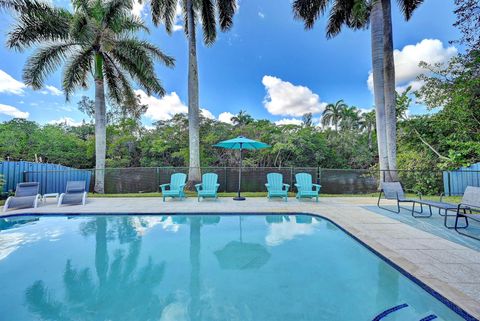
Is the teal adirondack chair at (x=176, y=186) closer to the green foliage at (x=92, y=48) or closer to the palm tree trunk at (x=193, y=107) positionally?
the palm tree trunk at (x=193, y=107)

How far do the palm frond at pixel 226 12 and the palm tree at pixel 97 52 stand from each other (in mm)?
3140

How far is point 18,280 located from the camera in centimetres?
290

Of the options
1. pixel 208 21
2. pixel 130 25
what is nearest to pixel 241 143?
pixel 208 21

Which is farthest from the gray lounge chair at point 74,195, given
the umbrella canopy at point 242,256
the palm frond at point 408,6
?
the palm frond at point 408,6

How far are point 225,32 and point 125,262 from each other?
11.4 metres

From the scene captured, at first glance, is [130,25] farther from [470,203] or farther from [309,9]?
[470,203]

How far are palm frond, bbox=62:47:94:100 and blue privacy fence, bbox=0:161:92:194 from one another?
3.58 metres

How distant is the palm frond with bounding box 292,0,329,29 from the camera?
391 inches

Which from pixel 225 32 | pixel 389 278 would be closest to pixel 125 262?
pixel 389 278

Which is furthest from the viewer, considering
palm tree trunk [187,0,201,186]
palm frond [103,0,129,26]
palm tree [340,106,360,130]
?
palm tree [340,106,360,130]

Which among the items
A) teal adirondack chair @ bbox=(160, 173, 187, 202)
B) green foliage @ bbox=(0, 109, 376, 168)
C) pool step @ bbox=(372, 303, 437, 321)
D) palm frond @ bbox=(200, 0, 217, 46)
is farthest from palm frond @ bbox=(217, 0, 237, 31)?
pool step @ bbox=(372, 303, 437, 321)

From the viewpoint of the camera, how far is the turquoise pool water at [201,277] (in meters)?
2.28

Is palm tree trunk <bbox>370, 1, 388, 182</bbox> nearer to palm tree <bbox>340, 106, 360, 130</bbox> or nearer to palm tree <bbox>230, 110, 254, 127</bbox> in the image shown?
palm tree <bbox>230, 110, 254, 127</bbox>

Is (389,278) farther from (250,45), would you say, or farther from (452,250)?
(250,45)
